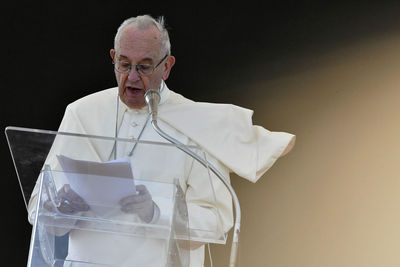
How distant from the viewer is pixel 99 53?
183 inches

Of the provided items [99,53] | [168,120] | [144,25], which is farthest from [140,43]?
[99,53]

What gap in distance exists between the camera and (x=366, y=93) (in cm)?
437

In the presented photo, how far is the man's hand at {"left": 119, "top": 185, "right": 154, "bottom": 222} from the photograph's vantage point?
2232mm

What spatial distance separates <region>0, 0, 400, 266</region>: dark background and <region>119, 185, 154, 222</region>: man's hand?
2.36m

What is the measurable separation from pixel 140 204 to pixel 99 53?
2.54 meters

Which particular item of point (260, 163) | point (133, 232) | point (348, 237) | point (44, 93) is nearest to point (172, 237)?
point (133, 232)

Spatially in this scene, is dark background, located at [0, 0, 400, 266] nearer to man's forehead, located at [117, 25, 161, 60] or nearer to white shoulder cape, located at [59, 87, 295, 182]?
white shoulder cape, located at [59, 87, 295, 182]

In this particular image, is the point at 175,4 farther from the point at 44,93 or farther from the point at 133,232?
the point at 133,232

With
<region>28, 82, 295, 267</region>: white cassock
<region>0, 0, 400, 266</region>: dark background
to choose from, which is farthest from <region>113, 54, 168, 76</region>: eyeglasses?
<region>0, 0, 400, 266</region>: dark background

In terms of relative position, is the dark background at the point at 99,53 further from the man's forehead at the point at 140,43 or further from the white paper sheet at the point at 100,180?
the white paper sheet at the point at 100,180

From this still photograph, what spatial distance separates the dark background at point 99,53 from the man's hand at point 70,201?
2372mm

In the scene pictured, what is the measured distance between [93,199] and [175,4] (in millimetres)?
2550

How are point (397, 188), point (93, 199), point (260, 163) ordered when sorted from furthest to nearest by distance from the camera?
point (397, 188) → point (260, 163) → point (93, 199)

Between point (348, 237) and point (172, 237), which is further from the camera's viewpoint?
point (348, 237)
